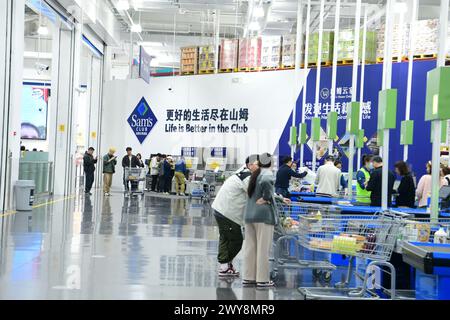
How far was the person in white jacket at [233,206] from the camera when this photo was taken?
7617 mm

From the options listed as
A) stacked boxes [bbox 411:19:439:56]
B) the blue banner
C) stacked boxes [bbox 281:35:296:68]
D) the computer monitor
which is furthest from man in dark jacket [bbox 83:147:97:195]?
the computer monitor

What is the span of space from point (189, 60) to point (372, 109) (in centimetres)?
696

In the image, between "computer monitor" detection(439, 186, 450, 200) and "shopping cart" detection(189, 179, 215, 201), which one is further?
"shopping cart" detection(189, 179, 215, 201)

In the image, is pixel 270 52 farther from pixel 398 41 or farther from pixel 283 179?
pixel 283 179

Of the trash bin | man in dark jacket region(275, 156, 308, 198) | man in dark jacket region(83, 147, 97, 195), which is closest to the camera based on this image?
man in dark jacket region(275, 156, 308, 198)

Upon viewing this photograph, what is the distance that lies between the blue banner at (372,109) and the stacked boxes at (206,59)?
11.1 ft

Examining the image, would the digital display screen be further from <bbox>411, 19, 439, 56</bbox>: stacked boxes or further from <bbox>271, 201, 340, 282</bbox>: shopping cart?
<bbox>271, 201, 340, 282</bbox>: shopping cart

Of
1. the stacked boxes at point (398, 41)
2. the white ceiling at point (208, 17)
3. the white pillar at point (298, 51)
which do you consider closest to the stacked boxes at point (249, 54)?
the white ceiling at point (208, 17)

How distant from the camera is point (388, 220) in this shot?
6469 millimetres

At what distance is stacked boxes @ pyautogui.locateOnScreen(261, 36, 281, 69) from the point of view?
68.6 ft

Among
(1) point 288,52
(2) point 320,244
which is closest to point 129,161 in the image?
(1) point 288,52

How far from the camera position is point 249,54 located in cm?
2178

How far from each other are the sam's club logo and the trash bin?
382 inches
